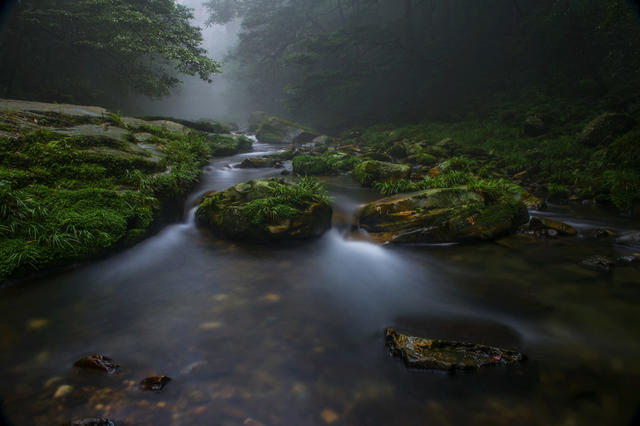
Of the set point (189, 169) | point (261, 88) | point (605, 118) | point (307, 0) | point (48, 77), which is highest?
point (307, 0)

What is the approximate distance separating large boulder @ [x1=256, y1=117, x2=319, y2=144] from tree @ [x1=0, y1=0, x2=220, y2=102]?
639 centimetres

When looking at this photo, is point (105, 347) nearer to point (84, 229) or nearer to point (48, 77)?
point (84, 229)

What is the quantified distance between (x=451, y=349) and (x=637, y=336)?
6.04 feet

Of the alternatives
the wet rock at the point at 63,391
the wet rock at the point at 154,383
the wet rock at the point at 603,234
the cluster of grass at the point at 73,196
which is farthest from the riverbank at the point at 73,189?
the wet rock at the point at 603,234

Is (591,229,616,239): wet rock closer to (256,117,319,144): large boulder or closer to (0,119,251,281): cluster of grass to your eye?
(0,119,251,281): cluster of grass

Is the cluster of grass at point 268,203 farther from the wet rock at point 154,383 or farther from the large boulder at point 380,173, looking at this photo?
the wet rock at point 154,383

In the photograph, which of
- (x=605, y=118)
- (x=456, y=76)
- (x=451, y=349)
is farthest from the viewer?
(x=456, y=76)

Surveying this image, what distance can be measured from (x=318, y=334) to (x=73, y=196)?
4568mm

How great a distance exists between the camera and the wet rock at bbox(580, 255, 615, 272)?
155 inches

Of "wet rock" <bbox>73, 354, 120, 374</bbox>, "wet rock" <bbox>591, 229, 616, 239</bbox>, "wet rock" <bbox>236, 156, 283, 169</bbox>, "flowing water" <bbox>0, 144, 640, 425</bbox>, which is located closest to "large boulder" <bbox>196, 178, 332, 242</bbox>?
"flowing water" <bbox>0, 144, 640, 425</bbox>

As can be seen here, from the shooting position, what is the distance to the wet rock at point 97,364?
7.79 feet

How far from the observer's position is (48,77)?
18266 mm

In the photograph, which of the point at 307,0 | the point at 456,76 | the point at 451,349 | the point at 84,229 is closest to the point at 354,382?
the point at 451,349

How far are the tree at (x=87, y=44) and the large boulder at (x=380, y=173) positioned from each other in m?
11.6
